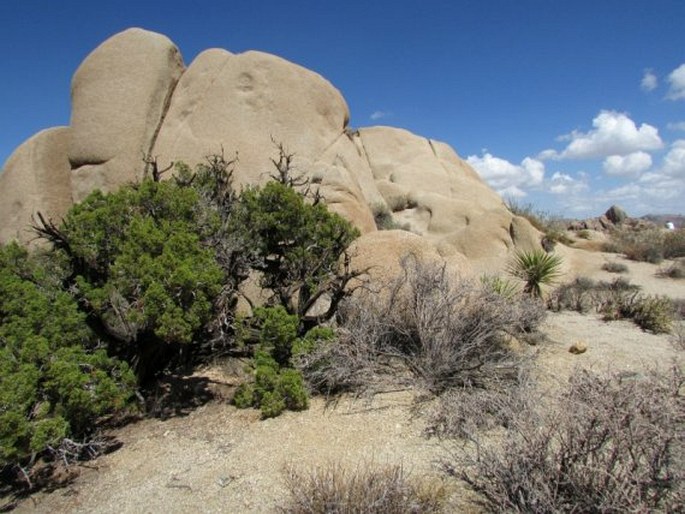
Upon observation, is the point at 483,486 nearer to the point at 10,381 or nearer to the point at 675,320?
the point at 10,381

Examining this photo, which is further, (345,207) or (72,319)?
(345,207)

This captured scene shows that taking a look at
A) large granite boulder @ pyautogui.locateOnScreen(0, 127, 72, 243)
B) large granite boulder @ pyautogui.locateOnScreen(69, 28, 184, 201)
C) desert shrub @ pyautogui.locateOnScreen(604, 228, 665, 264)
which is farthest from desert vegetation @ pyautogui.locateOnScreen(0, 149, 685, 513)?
desert shrub @ pyautogui.locateOnScreen(604, 228, 665, 264)

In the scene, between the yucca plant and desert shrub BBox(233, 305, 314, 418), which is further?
the yucca plant

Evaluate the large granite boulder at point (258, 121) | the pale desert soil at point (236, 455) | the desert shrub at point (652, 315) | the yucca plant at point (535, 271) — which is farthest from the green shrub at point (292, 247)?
the desert shrub at point (652, 315)

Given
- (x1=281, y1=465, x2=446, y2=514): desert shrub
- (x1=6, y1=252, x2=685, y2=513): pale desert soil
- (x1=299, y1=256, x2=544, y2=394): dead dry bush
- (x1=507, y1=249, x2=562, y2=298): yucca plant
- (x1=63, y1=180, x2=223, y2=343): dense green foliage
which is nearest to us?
(x1=281, y1=465, x2=446, y2=514): desert shrub


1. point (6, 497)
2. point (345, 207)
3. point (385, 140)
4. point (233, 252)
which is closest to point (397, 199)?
point (385, 140)

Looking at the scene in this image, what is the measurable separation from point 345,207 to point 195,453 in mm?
7827

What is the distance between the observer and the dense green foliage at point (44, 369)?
4.35m

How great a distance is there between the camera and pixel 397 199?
19.0m

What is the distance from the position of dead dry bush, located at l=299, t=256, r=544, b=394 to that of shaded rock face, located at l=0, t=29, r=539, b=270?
16.2ft

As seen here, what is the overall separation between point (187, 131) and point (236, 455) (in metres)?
9.95

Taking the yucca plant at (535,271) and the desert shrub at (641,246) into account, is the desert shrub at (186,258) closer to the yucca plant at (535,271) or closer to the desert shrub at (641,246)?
the yucca plant at (535,271)

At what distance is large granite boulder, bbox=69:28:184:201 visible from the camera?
11.8 meters

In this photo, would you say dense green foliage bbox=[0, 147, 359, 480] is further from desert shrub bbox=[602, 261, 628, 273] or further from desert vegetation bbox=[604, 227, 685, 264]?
desert vegetation bbox=[604, 227, 685, 264]
